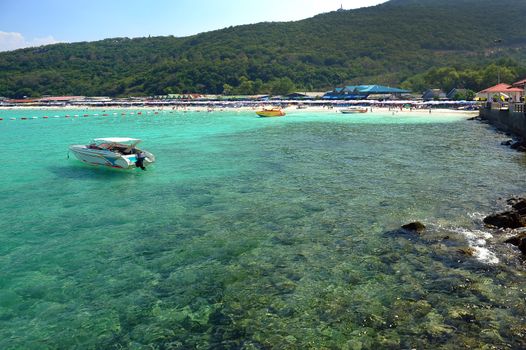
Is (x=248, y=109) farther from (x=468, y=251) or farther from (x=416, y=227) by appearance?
(x=468, y=251)

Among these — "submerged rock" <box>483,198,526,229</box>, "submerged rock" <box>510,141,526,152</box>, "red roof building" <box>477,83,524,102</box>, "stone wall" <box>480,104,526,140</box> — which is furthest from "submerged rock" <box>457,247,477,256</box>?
"red roof building" <box>477,83,524,102</box>

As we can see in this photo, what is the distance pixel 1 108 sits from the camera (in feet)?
420

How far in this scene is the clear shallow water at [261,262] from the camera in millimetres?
7930

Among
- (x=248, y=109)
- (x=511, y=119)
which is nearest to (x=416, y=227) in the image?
(x=511, y=119)

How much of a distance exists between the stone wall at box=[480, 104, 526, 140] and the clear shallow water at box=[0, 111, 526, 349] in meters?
14.2

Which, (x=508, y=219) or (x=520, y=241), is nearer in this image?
(x=520, y=241)

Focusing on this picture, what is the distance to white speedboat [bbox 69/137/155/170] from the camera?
24.2 m

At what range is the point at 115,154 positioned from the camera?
24344 mm

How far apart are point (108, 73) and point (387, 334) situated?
19270 centimetres

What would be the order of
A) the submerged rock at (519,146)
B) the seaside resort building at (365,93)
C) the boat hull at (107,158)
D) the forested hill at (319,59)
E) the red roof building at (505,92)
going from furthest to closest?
the forested hill at (319,59)
the seaside resort building at (365,93)
the red roof building at (505,92)
the submerged rock at (519,146)
the boat hull at (107,158)

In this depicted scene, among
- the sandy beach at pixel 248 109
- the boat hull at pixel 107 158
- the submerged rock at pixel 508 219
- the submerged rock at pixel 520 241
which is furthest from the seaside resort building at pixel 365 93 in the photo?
the submerged rock at pixel 520 241

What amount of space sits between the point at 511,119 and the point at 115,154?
34510 mm

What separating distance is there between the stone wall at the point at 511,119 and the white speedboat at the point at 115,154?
28.5 metres

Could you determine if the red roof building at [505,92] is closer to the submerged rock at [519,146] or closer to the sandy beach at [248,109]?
the sandy beach at [248,109]
